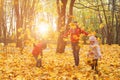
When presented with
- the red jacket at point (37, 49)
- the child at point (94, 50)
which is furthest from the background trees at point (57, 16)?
the red jacket at point (37, 49)

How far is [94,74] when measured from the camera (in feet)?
37.2

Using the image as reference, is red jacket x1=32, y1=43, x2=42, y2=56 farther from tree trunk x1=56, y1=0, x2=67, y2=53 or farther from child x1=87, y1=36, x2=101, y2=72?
tree trunk x1=56, y1=0, x2=67, y2=53

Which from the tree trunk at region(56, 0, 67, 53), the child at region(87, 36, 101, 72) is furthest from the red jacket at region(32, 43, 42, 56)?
the tree trunk at region(56, 0, 67, 53)

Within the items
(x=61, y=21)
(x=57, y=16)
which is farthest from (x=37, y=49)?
(x=57, y=16)

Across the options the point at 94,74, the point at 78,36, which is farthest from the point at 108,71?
the point at 78,36

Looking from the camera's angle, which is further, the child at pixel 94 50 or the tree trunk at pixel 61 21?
the tree trunk at pixel 61 21

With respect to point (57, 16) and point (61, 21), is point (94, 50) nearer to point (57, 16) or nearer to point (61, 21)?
point (61, 21)

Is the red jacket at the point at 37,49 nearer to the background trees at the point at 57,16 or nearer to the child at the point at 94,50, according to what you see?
the background trees at the point at 57,16

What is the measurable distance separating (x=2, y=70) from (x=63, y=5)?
10185mm

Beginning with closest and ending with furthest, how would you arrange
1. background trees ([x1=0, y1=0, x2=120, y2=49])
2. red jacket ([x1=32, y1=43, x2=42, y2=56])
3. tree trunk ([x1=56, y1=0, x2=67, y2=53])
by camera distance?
red jacket ([x1=32, y1=43, x2=42, y2=56]) → background trees ([x1=0, y1=0, x2=120, y2=49]) → tree trunk ([x1=56, y1=0, x2=67, y2=53])

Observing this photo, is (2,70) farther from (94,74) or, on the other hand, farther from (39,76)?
(94,74)

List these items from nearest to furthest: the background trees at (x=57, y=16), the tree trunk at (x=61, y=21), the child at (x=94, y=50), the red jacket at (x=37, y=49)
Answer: the child at (x=94, y=50) → the red jacket at (x=37, y=49) → the background trees at (x=57, y=16) → the tree trunk at (x=61, y=21)

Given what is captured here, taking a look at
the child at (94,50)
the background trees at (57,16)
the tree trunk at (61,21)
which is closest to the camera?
the child at (94,50)

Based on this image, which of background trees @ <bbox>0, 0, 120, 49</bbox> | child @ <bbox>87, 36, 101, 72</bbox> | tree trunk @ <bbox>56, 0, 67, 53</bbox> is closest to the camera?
child @ <bbox>87, 36, 101, 72</bbox>
